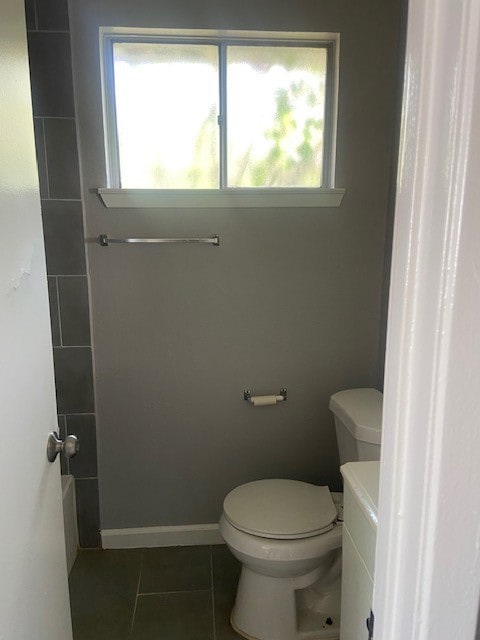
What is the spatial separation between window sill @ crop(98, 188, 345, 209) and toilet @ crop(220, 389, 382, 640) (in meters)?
0.81

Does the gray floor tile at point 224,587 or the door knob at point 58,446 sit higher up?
the door knob at point 58,446

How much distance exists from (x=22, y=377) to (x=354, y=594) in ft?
2.88

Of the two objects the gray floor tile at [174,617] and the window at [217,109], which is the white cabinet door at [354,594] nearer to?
the gray floor tile at [174,617]

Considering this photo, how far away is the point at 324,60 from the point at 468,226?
178 cm

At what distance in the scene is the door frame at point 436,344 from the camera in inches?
19.7

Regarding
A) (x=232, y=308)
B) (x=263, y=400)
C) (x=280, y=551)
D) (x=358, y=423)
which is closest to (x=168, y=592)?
(x=280, y=551)

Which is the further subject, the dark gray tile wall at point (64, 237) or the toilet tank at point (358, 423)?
the dark gray tile wall at point (64, 237)

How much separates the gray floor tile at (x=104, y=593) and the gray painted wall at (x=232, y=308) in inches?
6.2

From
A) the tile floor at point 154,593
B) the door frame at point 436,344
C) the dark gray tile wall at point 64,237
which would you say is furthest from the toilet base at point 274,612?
the door frame at point 436,344

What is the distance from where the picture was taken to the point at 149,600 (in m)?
1.97

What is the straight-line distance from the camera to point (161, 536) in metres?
2.28

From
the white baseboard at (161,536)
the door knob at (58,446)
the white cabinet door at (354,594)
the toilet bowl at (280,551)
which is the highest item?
the door knob at (58,446)

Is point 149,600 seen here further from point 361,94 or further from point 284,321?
point 361,94

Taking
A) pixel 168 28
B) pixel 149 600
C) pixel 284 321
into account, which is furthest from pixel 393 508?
pixel 168 28
